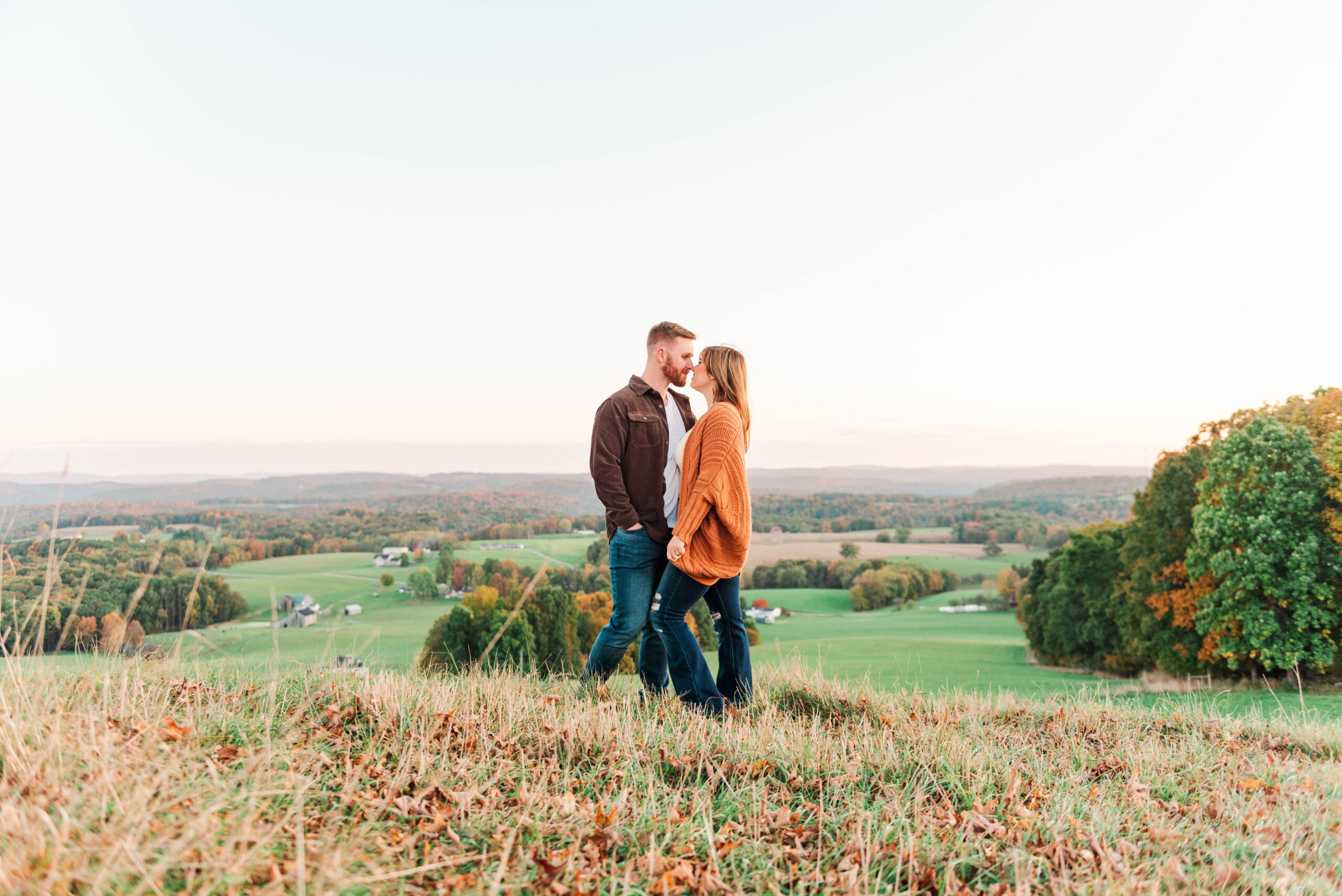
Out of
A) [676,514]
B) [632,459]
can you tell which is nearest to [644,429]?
[632,459]

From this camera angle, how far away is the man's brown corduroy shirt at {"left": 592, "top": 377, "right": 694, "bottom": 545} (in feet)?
16.3

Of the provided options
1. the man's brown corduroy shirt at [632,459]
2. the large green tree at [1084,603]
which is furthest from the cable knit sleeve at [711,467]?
the large green tree at [1084,603]

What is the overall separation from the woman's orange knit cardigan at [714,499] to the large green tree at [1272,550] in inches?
641

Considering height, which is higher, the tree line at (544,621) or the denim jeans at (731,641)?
the denim jeans at (731,641)

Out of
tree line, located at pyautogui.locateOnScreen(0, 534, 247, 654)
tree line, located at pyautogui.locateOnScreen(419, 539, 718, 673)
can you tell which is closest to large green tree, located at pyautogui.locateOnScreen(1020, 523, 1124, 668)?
tree line, located at pyautogui.locateOnScreen(419, 539, 718, 673)

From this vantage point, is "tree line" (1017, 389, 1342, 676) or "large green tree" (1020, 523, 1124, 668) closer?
"tree line" (1017, 389, 1342, 676)

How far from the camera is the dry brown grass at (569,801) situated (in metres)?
2.21

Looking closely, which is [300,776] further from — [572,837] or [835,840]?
[835,840]

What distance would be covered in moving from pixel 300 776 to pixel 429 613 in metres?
37.8

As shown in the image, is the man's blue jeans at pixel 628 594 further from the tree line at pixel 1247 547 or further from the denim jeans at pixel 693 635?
the tree line at pixel 1247 547

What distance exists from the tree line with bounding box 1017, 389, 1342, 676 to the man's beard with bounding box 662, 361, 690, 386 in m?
16.5

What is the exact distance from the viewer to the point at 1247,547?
15.5 m

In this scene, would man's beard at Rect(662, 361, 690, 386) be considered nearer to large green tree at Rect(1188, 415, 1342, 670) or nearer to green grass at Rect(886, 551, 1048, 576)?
large green tree at Rect(1188, 415, 1342, 670)

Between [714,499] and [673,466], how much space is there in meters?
0.66
